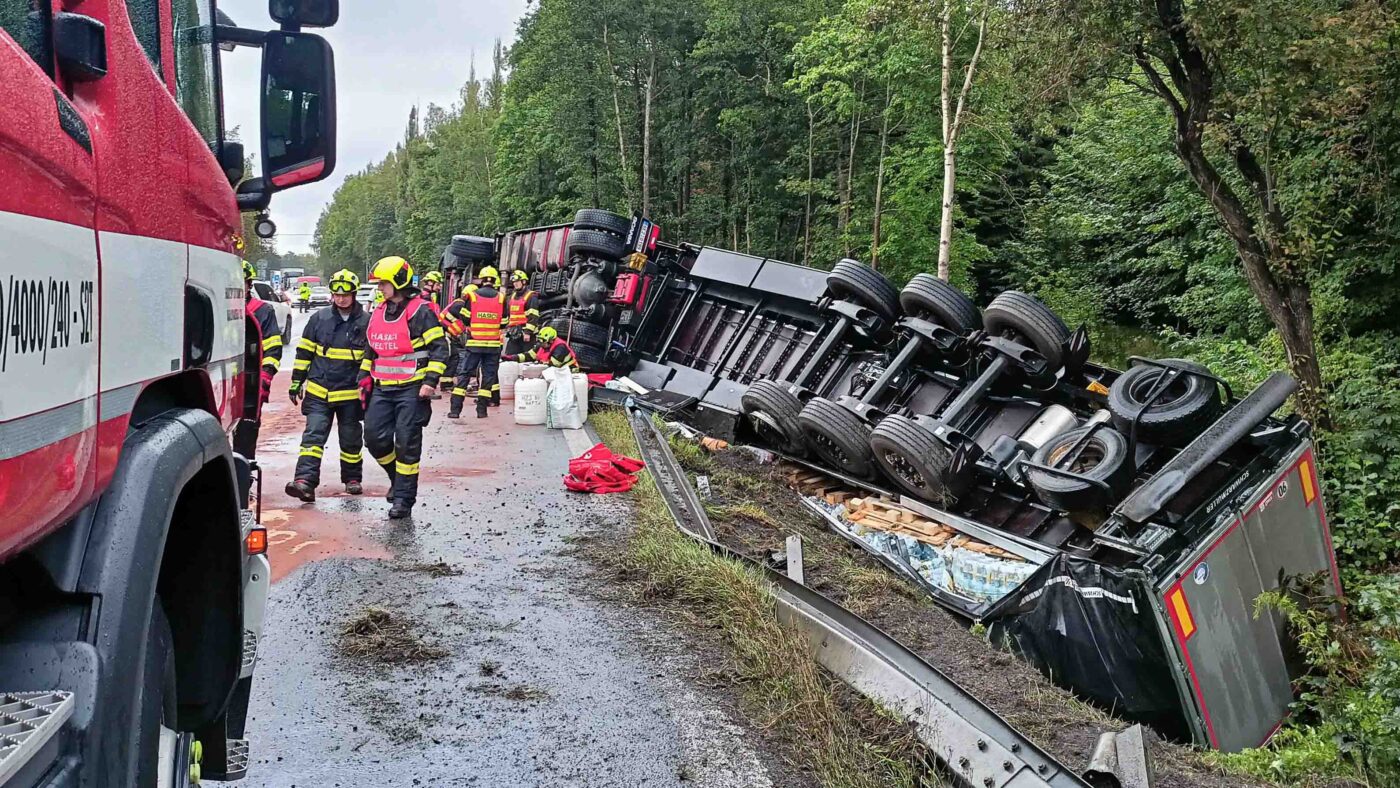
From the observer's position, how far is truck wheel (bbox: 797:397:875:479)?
6809mm

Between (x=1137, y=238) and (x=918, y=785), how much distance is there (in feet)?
60.0

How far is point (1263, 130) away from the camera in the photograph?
7.65m

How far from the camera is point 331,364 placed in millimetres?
6918

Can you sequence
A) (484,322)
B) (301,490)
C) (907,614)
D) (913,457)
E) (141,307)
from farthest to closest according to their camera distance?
(484,322), (301,490), (913,457), (907,614), (141,307)

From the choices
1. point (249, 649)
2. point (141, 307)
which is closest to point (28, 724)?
point (141, 307)

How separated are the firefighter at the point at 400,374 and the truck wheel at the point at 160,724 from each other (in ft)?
14.6

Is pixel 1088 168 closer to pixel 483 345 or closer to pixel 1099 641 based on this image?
pixel 483 345

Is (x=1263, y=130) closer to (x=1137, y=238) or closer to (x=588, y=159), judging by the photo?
(x=1137, y=238)

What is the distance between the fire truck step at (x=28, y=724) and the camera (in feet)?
3.46

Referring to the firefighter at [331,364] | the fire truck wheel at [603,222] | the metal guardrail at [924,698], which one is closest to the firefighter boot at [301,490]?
the firefighter at [331,364]

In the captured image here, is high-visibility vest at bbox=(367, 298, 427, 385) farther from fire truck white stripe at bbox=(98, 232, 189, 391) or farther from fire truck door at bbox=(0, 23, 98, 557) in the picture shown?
fire truck door at bbox=(0, 23, 98, 557)

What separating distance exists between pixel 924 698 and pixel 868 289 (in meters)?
5.45

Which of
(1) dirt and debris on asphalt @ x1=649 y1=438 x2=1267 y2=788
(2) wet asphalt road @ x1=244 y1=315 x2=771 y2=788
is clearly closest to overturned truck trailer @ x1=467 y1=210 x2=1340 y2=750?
(1) dirt and debris on asphalt @ x1=649 y1=438 x2=1267 y2=788

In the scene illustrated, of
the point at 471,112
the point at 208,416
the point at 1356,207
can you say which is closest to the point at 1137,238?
the point at 1356,207
